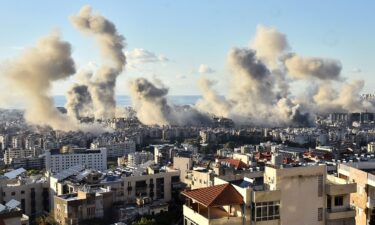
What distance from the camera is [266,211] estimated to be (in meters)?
6.28

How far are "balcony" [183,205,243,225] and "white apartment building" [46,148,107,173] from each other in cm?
2473

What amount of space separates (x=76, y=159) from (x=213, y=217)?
25896 millimetres

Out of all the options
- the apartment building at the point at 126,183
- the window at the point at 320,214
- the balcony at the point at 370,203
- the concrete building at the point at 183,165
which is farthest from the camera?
the concrete building at the point at 183,165

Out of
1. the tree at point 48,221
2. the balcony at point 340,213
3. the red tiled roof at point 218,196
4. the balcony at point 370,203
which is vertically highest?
the red tiled roof at point 218,196

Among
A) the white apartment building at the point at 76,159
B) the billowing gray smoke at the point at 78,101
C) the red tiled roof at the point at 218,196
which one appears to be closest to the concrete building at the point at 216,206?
the red tiled roof at the point at 218,196

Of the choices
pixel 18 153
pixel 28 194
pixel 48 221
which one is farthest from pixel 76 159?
pixel 48 221

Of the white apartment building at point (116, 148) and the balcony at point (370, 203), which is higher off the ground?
the balcony at point (370, 203)

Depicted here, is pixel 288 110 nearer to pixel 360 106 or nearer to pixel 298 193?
pixel 360 106

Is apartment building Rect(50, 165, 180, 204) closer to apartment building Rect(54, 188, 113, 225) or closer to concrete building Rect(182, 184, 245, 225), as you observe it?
apartment building Rect(54, 188, 113, 225)

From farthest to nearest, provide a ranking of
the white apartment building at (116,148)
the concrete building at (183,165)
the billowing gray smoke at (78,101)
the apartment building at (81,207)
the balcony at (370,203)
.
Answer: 1. the billowing gray smoke at (78,101)
2. the white apartment building at (116,148)
3. the concrete building at (183,165)
4. the apartment building at (81,207)
5. the balcony at (370,203)

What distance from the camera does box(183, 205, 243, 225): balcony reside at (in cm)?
610

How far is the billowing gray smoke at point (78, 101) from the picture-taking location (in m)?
61.3

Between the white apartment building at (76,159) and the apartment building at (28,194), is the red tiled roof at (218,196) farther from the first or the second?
the white apartment building at (76,159)

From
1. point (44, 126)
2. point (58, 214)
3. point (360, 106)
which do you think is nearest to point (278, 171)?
point (58, 214)
